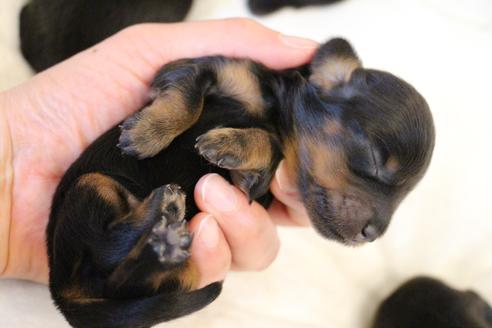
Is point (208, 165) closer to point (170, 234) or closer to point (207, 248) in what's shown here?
point (207, 248)

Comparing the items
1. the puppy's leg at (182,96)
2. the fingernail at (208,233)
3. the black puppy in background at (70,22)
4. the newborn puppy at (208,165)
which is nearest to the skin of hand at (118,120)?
the fingernail at (208,233)

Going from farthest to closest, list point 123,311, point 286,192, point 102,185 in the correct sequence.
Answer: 1. point 286,192
2. point 102,185
3. point 123,311

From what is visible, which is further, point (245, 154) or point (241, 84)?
point (241, 84)

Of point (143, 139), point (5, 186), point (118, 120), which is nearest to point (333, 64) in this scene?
point (143, 139)

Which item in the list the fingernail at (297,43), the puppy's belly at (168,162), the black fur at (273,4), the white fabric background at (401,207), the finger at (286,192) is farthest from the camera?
the black fur at (273,4)

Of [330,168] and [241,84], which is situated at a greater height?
[241,84]

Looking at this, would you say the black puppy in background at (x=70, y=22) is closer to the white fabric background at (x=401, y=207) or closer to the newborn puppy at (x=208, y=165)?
the white fabric background at (x=401, y=207)
